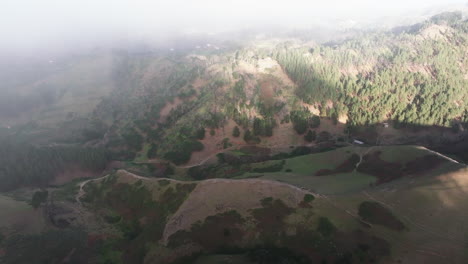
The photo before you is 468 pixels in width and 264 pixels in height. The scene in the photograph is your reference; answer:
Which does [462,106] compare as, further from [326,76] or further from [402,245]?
[402,245]

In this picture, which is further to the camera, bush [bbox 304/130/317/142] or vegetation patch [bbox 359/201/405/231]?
bush [bbox 304/130/317/142]

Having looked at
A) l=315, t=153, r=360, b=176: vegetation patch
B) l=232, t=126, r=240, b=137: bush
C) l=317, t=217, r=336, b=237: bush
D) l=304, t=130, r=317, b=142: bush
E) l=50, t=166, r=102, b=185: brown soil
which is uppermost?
l=317, t=217, r=336, b=237: bush

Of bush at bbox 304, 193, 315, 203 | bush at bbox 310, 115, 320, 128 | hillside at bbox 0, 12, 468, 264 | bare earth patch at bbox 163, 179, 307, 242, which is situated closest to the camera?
hillside at bbox 0, 12, 468, 264

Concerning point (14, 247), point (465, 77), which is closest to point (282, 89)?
point (465, 77)

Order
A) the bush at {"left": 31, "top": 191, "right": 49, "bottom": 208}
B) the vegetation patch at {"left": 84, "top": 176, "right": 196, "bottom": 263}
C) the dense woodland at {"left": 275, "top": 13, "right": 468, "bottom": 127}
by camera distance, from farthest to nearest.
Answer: the dense woodland at {"left": 275, "top": 13, "right": 468, "bottom": 127} → the bush at {"left": 31, "top": 191, "right": 49, "bottom": 208} → the vegetation patch at {"left": 84, "top": 176, "right": 196, "bottom": 263}

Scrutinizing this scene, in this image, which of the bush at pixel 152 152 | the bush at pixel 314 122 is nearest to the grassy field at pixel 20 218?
the bush at pixel 152 152

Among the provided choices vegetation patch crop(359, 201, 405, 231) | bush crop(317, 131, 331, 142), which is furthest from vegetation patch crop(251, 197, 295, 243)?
bush crop(317, 131, 331, 142)

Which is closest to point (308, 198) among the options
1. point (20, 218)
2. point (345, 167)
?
point (345, 167)

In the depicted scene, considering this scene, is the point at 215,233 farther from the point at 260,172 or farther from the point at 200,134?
the point at 200,134

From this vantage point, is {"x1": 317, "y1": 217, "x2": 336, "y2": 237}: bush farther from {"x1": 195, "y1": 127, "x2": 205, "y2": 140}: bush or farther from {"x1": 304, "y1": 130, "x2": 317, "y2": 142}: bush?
{"x1": 195, "y1": 127, "x2": 205, "y2": 140}: bush
